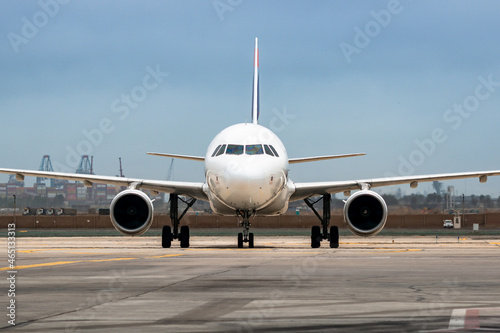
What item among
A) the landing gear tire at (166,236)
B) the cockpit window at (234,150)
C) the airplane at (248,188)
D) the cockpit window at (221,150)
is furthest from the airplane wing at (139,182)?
the cockpit window at (234,150)

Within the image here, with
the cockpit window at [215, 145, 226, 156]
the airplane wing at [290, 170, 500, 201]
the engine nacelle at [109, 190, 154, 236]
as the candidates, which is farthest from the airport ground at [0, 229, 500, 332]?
the airplane wing at [290, 170, 500, 201]

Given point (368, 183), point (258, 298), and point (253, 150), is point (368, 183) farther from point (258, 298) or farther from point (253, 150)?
point (258, 298)

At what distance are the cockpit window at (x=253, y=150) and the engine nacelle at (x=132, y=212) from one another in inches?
147

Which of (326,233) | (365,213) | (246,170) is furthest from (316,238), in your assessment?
(246,170)

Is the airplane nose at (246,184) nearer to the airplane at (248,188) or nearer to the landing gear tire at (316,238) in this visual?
the airplane at (248,188)

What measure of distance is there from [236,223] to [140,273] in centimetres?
5641

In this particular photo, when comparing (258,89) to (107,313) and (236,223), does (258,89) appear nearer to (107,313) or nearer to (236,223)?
(107,313)

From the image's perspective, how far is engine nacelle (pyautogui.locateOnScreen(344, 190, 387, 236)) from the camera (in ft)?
77.6

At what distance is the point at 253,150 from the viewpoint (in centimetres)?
2208

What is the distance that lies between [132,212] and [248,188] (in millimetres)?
4624

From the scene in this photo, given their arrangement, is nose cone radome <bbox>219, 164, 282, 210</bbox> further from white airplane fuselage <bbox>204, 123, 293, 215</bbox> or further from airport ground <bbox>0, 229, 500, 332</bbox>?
airport ground <bbox>0, 229, 500, 332</bbox>

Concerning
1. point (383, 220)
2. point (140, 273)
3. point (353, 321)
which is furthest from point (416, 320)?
point (383, 220)

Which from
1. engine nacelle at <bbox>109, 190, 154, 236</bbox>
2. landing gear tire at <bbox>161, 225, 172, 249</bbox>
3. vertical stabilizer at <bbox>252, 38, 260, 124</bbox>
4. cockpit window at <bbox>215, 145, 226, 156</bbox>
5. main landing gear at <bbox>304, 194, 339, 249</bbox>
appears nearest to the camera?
cockpit window at <bbox>215, 145, 226, 156</bbox>

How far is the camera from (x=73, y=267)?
1416 centimetres
